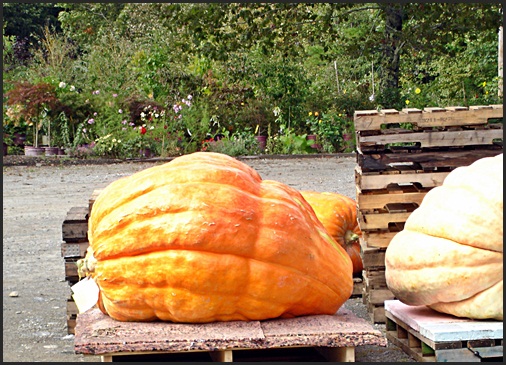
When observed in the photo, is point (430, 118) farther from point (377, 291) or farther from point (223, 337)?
point (223, 337)

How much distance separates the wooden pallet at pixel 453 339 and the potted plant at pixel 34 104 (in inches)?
443

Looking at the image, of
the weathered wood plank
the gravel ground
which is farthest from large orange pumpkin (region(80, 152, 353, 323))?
the weathered wood plank

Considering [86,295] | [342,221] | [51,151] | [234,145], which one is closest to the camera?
[86,295]

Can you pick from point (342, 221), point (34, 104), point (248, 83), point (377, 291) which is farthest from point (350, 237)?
point (248, 83)

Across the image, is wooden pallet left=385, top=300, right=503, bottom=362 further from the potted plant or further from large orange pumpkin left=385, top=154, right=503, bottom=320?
the potted plant

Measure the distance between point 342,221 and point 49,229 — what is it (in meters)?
3.76

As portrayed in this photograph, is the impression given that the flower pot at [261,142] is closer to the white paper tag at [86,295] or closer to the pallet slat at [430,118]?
the pallet slat at [430,118]

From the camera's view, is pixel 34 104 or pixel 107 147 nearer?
pixel 107 147

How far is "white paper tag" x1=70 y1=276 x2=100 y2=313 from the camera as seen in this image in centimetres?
342

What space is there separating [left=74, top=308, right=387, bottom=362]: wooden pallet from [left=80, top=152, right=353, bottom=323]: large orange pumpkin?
0.21 feet

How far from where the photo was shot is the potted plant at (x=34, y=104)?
13.9 metres

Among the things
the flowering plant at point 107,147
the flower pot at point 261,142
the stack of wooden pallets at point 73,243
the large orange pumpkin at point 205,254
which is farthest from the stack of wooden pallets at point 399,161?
Answer: the flower pot at point 261,142

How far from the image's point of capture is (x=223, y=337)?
120 inches

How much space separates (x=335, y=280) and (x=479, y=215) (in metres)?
0.65
